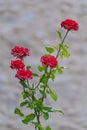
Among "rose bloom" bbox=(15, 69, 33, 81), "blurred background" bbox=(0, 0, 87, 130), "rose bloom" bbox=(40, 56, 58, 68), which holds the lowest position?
"rose bloom" bbox=(15, 69, 33, 81)

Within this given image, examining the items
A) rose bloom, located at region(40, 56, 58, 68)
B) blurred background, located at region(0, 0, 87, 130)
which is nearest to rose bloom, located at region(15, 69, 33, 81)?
rose bloom, located at region(40, 56, 58, 68)

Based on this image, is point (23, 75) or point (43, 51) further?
point (43, 51)

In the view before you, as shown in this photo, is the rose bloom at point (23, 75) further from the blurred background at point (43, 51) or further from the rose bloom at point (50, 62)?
the blurred background at point (43, 51)

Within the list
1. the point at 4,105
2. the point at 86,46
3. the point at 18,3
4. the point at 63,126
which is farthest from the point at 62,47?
the point at 18,3

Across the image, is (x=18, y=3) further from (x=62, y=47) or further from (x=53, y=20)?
(x=62, y=47)

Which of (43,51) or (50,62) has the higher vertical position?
(43,51)

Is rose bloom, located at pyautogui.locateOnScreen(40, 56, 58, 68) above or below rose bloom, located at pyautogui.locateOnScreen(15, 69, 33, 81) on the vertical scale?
above

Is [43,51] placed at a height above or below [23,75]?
above

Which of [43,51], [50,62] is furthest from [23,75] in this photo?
[43,51]

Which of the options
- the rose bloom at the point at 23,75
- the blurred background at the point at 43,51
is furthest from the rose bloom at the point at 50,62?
the blurred background at the point at 43,51

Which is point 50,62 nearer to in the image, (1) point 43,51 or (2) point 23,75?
(2) point 23,75

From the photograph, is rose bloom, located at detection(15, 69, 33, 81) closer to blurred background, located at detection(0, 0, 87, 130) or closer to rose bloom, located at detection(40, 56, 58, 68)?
rose bloom, located at detection(40, 56, 58, 68)
